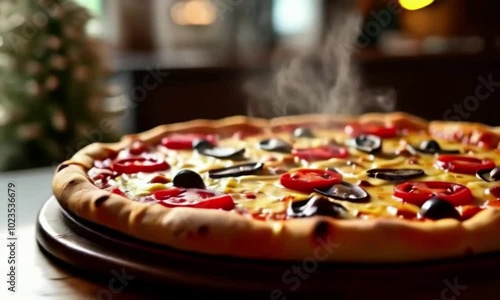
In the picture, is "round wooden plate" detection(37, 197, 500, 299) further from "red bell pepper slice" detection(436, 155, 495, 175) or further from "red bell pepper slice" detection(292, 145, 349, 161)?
"red bell pepper slice" detection(292, 145, 349, 161)

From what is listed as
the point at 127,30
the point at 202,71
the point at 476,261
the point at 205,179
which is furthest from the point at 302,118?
the point at 127,30

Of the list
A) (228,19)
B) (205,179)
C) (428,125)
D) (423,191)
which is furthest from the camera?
(228,19)

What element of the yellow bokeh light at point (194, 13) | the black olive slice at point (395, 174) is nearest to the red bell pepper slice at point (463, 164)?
the black olive slice at point (395, 174)

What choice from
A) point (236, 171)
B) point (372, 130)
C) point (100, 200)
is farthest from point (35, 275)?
point (372, 130)

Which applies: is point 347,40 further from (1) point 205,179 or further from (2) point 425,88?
(1) point 205,179

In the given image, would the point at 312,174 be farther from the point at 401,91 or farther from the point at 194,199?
the point at 401,91

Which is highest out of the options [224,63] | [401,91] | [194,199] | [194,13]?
[194,13]
